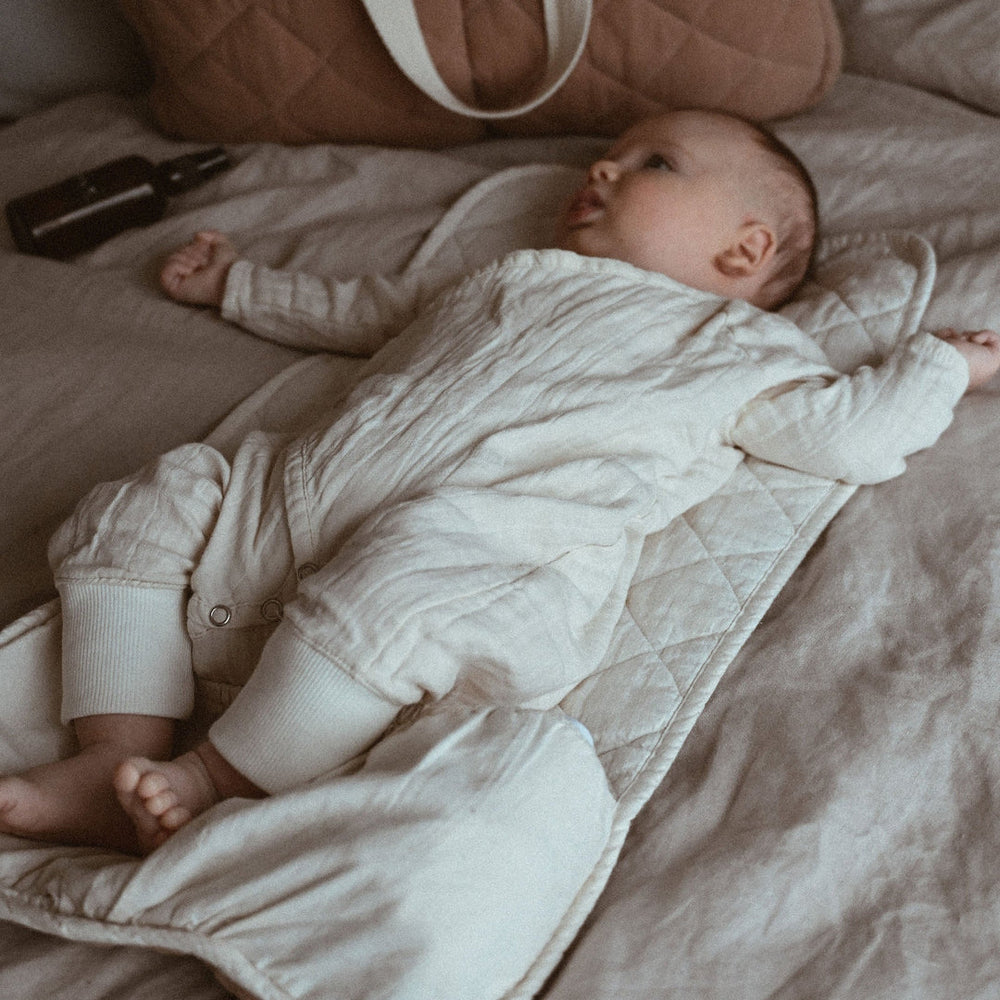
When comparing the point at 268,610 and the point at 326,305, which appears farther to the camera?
the point at 326,305

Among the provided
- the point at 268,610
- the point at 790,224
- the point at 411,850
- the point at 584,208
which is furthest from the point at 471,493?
the point at 790,224

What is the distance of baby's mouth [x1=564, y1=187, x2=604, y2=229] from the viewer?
110 centimetres

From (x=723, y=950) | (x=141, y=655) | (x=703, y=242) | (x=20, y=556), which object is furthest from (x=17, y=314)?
(x=723, y=950)

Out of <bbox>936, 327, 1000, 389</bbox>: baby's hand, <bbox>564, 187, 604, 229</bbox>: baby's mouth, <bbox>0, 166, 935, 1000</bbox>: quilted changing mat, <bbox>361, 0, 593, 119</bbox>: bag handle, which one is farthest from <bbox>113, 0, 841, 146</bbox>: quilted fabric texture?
<bbox>0, 166, 935, 1000</bbox>: quilted changing mat

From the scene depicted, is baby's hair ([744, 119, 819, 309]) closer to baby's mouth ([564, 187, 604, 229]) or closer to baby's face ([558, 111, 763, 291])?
baby's face ([558, 111, 763, 291])

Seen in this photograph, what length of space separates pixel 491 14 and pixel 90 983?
112cm

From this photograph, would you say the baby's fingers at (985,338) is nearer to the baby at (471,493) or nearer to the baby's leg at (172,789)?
the baby at (471,493)

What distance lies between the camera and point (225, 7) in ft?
4.24

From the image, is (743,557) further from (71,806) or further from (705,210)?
(71,806)

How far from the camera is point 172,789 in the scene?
2.25ft

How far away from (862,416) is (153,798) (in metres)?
0.66

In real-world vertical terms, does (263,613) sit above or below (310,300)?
below

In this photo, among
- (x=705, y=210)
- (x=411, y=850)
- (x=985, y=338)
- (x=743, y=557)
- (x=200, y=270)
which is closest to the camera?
(x=411, y=850)

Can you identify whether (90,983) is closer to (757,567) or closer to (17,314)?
(757,567)
